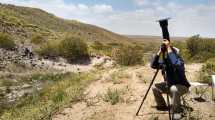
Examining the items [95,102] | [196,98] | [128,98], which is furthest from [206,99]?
[95,102]

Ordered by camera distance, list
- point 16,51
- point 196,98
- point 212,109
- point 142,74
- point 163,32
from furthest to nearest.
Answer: point 16,51, point 142,74, point 196,98, point 212,109, point 163,32

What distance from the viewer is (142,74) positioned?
18.9m

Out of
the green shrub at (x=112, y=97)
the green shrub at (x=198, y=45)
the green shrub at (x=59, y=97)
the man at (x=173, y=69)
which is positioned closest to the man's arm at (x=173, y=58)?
the man at (x=173, y=69)

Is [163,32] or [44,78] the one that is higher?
Answer: [163,32]

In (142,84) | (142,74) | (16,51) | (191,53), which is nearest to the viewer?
(142,84)

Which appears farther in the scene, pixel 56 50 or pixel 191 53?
pixel 56 50

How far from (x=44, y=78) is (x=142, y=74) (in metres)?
17.9

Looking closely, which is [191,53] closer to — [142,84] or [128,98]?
[142,84]

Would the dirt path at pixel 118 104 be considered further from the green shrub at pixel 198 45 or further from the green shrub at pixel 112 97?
the green shrub at pixel 198 45

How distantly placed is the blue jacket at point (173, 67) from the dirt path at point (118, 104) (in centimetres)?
130

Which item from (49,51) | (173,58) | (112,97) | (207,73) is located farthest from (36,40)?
(173,58)

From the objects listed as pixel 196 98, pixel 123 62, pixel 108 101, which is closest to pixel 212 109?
pixel 196 98

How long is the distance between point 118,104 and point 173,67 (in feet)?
11.1

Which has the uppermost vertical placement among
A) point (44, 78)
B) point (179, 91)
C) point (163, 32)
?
point (163, 32)
